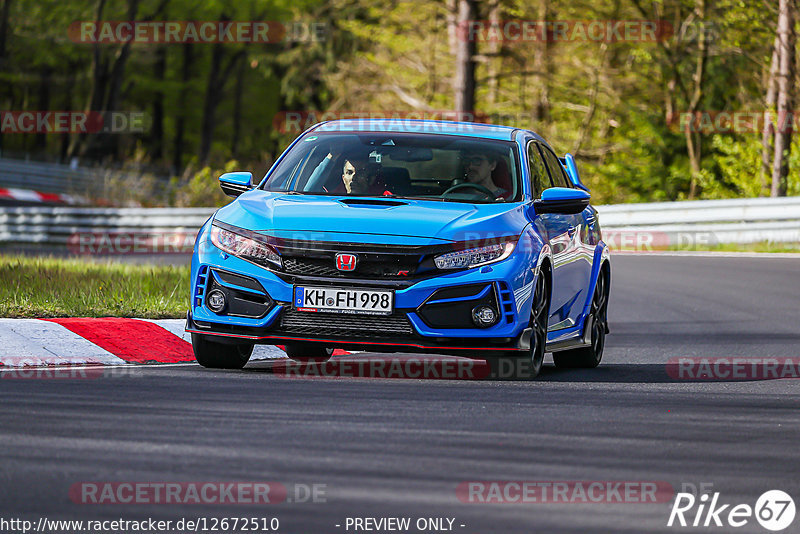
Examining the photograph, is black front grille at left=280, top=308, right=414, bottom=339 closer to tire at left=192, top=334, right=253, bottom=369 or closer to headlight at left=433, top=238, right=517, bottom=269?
headlight at left=433, top=238, right=517, bottom=269

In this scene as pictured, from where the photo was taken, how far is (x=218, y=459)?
6074 mm

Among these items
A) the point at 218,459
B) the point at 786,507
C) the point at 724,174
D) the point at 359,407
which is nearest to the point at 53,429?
the point at 218,459

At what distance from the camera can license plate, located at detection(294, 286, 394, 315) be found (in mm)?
8930

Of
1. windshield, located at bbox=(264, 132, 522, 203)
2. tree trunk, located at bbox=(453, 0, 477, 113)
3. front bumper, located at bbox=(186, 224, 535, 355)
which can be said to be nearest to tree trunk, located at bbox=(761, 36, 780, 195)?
tree trunk, located at bbox=(453, 0, 477, 113)

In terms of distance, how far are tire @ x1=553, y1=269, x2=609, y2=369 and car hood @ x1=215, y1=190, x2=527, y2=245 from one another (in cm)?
193

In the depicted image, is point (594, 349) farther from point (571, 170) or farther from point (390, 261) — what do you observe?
point (390, 261)

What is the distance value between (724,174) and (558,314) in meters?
32.2

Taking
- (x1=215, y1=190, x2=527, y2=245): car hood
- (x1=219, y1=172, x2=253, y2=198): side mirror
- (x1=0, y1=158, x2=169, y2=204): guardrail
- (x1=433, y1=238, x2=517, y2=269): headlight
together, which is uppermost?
(x1=219, y1=172, x2=253, y2=198): side mirror

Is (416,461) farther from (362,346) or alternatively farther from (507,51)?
(507,51)

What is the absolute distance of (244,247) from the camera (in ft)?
30.1

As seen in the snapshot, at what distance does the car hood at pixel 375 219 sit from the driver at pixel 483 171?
1.15 ft

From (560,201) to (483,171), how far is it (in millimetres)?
621

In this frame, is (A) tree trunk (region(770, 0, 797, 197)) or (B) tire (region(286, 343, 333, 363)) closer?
(B) tire (region(286, 343, 333, 363))

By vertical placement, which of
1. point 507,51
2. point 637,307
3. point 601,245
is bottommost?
point 637,307
